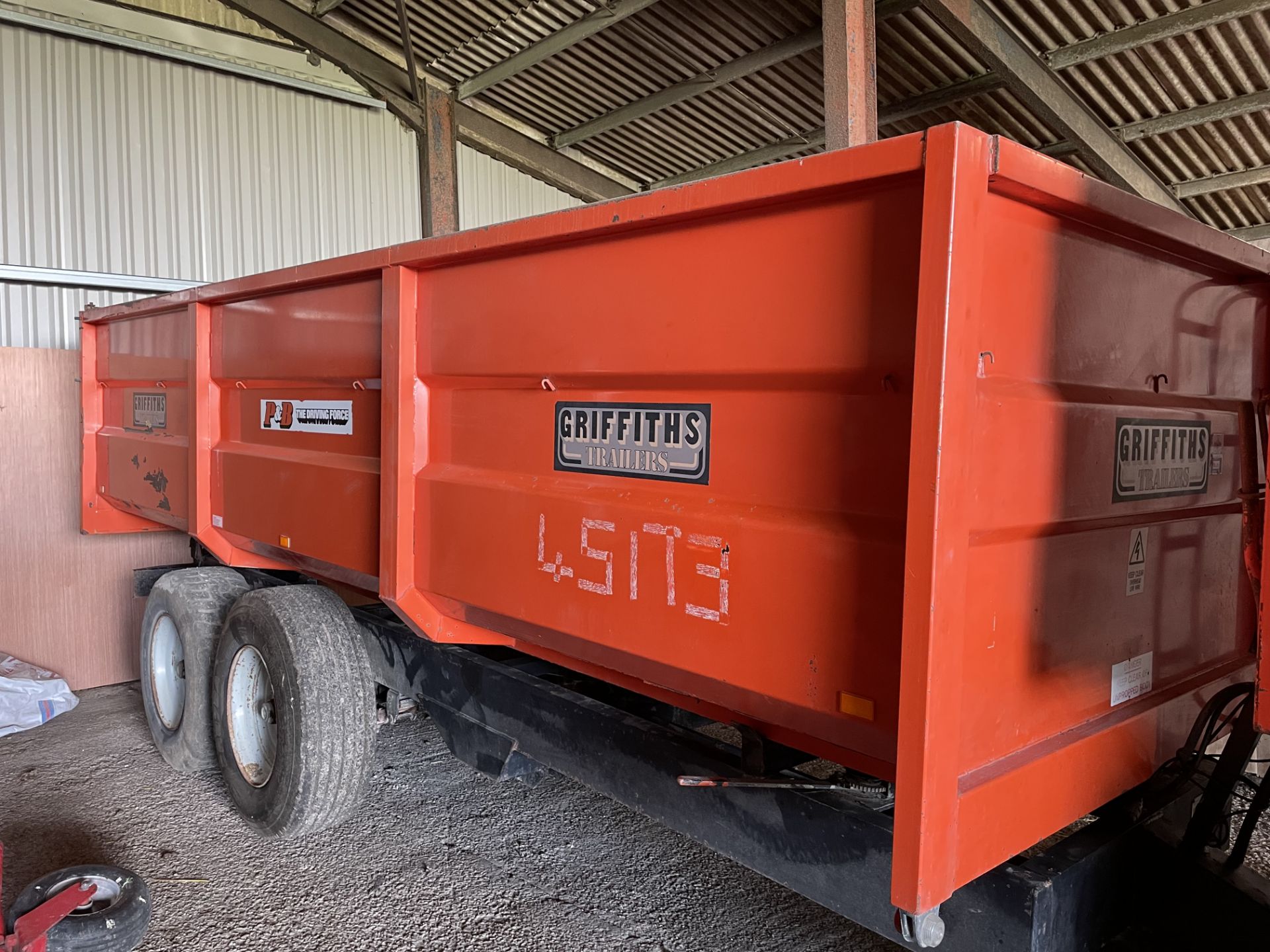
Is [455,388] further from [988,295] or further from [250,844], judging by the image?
[250,844]

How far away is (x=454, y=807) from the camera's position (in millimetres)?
3604

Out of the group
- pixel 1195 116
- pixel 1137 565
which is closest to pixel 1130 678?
pixel 1137 565

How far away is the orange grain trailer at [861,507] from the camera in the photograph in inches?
51.4

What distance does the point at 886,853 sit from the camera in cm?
154

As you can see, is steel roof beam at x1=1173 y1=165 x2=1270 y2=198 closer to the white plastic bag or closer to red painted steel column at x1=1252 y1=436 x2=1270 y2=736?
red painted steel column at x1=1252 y1=436 x2=1270 y2=736

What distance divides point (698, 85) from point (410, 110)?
3030 millimetres

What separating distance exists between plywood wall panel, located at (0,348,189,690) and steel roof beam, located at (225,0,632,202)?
176 inches

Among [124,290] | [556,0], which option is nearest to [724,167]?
[556,0]

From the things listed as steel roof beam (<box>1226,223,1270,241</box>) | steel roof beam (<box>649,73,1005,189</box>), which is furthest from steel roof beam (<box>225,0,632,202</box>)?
steel roof beam (<box>1226,223,1270,241</box>)

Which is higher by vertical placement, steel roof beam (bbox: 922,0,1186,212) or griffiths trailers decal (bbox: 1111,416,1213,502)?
steel roof beam (bbox: 922,0,1186,212)

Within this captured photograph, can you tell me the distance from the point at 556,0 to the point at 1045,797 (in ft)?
26.7

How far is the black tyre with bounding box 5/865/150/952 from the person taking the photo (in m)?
2.48

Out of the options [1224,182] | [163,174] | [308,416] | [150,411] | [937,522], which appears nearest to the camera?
[937,522]

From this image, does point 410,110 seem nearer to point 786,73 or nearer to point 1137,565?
point 786,73
